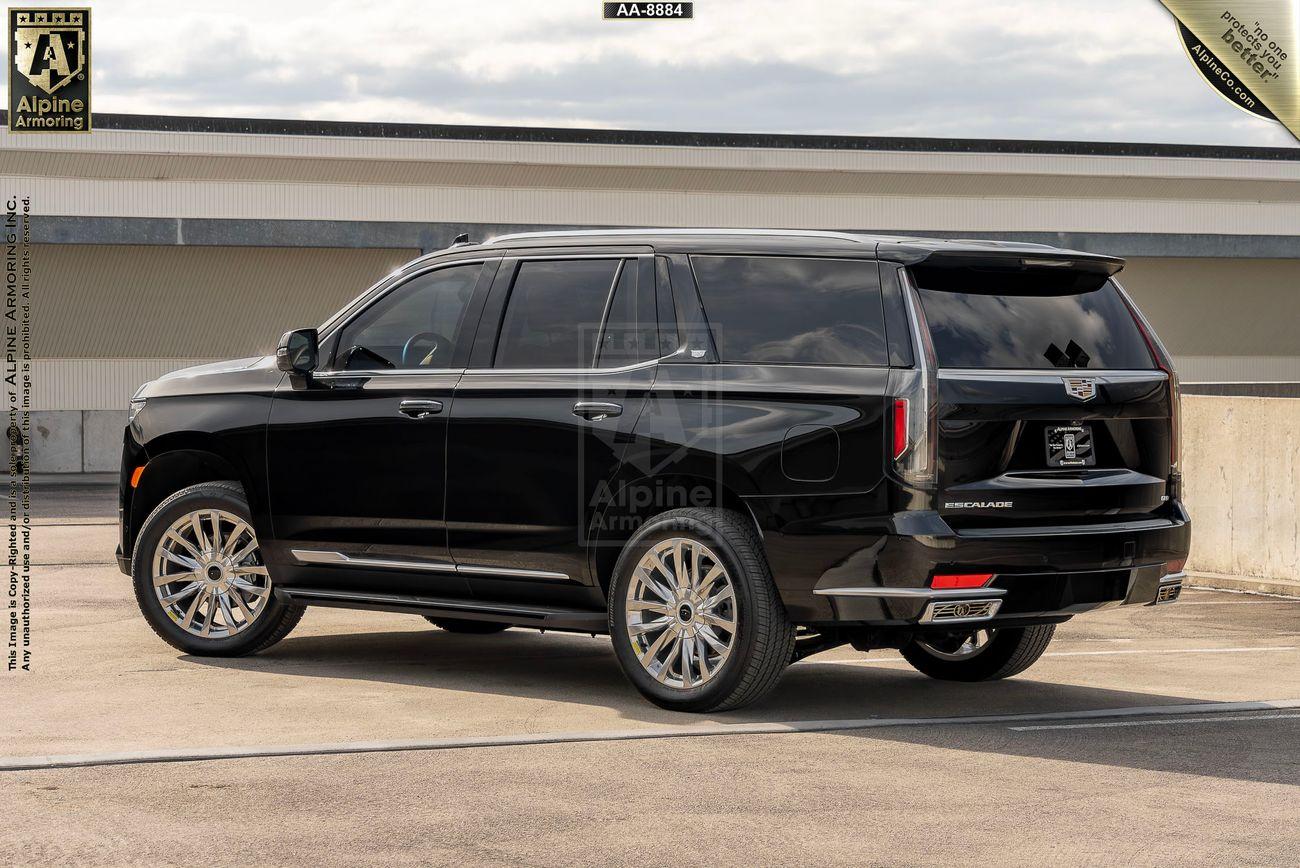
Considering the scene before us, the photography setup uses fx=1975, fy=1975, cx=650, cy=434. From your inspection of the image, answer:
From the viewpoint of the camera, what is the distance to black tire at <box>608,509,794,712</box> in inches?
→ 320

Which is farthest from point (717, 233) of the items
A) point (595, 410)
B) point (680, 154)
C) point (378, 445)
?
point (680, 154)

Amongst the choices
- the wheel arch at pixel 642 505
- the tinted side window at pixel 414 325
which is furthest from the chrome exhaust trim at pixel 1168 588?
the tinted side window at pixel 414 325

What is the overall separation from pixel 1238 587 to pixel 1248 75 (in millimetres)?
3548

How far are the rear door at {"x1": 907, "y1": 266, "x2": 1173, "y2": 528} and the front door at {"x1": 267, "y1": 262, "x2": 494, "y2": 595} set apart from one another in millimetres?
2394

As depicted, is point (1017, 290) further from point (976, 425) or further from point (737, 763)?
point (737, 763)

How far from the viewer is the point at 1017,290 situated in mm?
8305

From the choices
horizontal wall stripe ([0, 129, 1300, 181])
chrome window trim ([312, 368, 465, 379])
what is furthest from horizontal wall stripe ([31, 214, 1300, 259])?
chrome window trim ([312, 368, 465, 379])

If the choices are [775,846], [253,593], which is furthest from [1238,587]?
[775,846]

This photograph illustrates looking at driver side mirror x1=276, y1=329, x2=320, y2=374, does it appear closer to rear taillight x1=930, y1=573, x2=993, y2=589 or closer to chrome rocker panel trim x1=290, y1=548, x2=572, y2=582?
chrome rocker panel trim x1=290, y1=548, x2=572, y2=582

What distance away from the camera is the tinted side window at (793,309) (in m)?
8.14

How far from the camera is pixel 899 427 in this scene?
7824 millimetres

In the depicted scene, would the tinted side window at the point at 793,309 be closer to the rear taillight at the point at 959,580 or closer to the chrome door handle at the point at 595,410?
the chrome door handle at the point at 595,410

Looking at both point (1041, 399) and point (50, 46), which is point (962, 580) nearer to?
point (1041, 399)

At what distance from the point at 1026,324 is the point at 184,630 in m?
4.57
